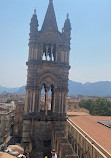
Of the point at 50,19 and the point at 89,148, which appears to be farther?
the point at 50,19

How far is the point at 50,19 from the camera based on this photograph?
859 inches

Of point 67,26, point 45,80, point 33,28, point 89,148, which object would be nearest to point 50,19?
point 67,26

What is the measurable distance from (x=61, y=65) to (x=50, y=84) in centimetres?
255

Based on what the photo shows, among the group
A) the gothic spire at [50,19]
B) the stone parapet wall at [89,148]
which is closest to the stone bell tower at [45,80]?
the gothic spire at [50,19]

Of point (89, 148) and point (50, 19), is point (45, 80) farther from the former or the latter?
point (89, 148)

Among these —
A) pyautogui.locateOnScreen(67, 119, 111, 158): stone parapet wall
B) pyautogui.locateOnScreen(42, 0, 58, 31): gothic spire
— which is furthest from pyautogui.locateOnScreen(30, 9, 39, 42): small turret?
pyautogui.locateOnScreen(67, 119, 111, 158): stone parapet wall

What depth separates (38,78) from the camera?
2020 centimetres

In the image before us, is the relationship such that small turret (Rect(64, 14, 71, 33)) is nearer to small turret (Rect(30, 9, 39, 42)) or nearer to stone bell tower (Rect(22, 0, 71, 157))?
stone bell tower (Rect(22, 0, 71, 157))

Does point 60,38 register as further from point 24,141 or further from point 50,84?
point 24,141

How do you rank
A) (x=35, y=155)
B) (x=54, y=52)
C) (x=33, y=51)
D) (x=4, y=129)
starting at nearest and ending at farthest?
(x=35, y=155)
(x=33, y=51)
(x=54, y=52)
(x=4, y=129)

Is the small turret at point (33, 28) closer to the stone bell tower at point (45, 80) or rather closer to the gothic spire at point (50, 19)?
the stone bell tower at point (45, 80)

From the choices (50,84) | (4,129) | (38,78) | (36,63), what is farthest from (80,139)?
(4,129)

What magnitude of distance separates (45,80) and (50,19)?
7.61 metres

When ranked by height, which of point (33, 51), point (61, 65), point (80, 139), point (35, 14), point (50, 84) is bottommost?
point (80, 139)
